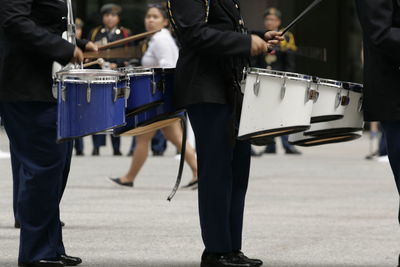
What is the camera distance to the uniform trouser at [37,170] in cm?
638

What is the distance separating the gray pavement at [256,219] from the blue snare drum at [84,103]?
3.80 feet

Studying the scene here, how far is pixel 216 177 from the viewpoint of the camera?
642 centimetres

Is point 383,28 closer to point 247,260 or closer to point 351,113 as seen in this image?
point 351,113

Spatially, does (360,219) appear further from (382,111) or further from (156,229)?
(382,111)

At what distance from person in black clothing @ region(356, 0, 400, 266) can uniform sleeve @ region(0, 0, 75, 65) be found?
1515 mm

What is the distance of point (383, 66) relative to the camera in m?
6.07

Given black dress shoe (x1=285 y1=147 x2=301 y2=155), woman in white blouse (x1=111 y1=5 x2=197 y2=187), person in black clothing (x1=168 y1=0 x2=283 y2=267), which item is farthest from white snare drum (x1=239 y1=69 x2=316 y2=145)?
black dress shoe (x1=285 y1=147 x2=301 y2=155)

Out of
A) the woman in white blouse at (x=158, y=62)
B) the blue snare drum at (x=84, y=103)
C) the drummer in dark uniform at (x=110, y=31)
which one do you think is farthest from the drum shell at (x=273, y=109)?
the drummer in dark uniform at (x=110, y=31)

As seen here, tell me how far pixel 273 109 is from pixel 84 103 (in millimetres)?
949

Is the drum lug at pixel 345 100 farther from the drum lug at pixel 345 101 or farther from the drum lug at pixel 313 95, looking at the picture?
the drum lug at pixel 313 95

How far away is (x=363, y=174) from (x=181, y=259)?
7.33 meters

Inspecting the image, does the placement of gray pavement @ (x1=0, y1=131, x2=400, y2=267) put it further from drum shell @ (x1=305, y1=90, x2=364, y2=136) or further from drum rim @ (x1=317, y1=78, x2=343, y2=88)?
drum rim @ (x1=317, y1=78, x2=343, y2=88)

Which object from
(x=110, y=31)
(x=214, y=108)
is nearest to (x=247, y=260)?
(x=214, y=108)

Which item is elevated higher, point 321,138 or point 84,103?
point 84,103
